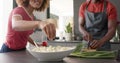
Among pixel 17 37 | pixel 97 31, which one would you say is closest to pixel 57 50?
pixel 17 37

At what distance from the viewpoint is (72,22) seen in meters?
3.80

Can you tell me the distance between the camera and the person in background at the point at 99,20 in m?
2.31

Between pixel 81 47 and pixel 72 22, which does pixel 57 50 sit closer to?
pixel 81 47

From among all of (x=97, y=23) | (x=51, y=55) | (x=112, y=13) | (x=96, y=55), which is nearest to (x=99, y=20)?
(x=97, y=23)

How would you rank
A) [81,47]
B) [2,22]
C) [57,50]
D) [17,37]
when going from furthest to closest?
1. [2,22]
2. [17,37]
3. [81,47]
4. [57,50]

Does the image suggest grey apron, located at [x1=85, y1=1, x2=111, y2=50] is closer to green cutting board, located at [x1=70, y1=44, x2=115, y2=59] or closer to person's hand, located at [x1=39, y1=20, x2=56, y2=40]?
green cutting board, located at [x1=70, y1=44, x2=115, y2=59]

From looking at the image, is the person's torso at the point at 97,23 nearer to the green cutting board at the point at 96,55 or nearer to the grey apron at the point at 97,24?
the grey apron at the point at 97,24

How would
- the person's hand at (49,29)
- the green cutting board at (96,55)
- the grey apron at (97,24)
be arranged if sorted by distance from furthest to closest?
the grey apron at (97,24), the green cutting board at (96,55), the person's hand at (49,29)

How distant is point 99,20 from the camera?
2473 mm

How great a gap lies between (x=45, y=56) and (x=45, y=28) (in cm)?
16

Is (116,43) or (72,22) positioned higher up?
(72,22)

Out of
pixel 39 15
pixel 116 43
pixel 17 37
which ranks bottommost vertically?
pixel 116 43

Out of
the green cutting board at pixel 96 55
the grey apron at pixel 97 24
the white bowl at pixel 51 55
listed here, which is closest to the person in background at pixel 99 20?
the grey apron at pixel 97 24

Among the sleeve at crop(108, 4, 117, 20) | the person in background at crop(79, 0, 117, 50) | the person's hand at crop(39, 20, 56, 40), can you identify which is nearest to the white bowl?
the person's hand at crop(39, 20, 56, 40)
